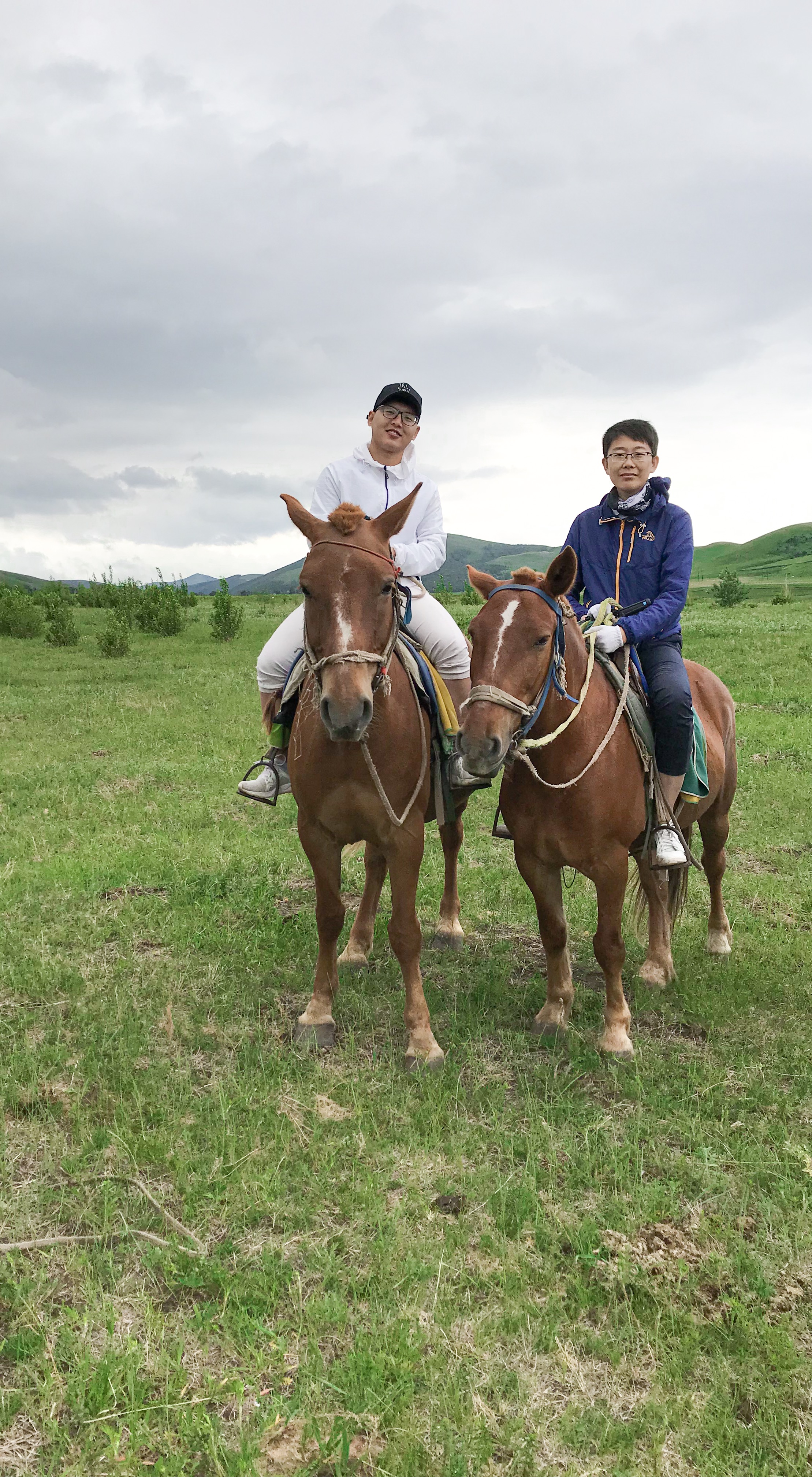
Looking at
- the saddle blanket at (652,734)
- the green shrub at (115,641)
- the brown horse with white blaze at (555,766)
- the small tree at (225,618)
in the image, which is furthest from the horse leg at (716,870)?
the small tree at (225,618)

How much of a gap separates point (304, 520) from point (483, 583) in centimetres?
106

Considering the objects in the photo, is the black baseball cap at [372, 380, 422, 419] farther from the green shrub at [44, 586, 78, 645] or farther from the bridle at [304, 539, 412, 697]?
the green shrub at [44, 586, 78, 645]

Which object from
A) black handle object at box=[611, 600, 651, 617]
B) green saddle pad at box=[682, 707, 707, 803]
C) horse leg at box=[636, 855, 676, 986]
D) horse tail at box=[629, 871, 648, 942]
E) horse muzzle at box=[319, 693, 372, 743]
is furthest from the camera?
horse tail at box=[629, 871, 648, 942]

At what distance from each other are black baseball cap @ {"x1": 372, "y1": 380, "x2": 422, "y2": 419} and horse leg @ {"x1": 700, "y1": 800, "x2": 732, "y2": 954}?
381 cm

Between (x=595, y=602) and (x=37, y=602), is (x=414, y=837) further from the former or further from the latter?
(x=37, y=602)

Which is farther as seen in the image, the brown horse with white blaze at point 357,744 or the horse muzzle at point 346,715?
the brown horse with white blaze at point 357,744

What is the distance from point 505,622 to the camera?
13.9 ft

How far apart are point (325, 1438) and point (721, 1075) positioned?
294cm

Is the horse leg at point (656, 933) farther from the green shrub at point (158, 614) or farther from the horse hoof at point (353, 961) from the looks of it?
the green shrub at point (158, 614)

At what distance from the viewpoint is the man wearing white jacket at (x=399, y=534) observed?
539 cm

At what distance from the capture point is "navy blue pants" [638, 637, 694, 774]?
533cm

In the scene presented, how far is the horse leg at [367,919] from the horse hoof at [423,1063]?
1486 mm

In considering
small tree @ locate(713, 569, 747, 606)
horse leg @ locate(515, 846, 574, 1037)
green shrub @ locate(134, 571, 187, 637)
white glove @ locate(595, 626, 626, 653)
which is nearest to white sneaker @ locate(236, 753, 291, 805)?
horse leg @ locate(515, 846, 574, 1037)

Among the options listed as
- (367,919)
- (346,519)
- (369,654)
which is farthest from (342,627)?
(367,919)
